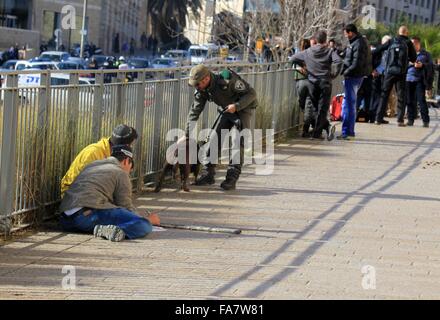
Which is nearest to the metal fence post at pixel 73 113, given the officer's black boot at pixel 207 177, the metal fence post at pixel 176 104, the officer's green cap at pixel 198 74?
the officer's green cap at pixel 198 74

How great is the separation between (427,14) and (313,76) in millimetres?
92617

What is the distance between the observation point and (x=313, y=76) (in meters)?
19.4

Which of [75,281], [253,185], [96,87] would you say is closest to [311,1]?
[253,185]

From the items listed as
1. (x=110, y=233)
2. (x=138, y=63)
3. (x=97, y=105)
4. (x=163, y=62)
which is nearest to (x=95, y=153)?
(x=97, y=105)

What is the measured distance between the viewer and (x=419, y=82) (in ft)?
77.5

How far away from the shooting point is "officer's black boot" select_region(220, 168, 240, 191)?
532 inches

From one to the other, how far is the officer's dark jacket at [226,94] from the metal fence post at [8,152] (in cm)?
382

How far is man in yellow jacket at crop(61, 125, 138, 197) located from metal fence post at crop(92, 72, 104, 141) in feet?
2.41

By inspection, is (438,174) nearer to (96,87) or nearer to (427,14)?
(96,87)

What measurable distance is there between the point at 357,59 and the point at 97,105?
8795mm

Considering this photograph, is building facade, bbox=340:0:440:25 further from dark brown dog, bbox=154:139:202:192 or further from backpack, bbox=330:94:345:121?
dark brown dog, bbox=154:139:202:192

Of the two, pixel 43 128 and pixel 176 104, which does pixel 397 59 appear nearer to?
pixel 176 104

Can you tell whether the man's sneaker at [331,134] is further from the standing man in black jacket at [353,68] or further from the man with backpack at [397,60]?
the man with backpack at [397,60]

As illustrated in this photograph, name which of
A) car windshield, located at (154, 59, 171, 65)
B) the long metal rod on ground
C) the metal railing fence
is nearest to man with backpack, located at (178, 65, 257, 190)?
the metal railing fence
